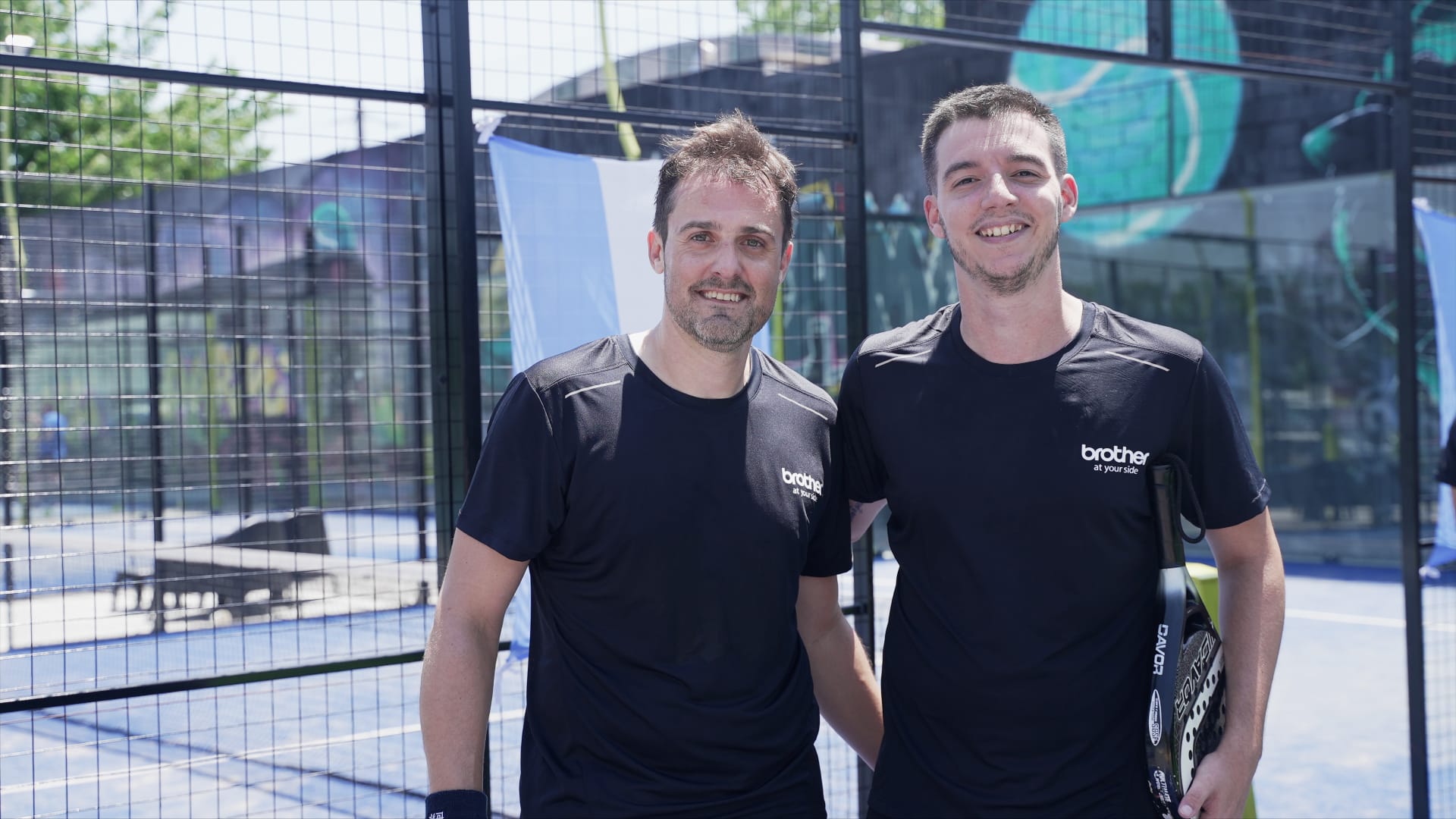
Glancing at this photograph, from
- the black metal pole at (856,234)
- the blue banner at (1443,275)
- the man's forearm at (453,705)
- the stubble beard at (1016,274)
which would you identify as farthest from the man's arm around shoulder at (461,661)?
the blue banner at (1443,275)

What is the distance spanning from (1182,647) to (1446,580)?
12.0m

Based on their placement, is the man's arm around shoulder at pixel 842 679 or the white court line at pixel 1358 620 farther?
the white court line at pixel 1358 620

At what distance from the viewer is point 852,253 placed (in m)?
3.94

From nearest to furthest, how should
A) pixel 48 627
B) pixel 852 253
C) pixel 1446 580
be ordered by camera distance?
pixel 852 253
pixel 48 627
pixel 1446 580

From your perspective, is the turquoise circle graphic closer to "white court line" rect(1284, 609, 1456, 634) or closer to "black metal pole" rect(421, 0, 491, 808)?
"white court line" rect(1284, 609, 1456, 634)

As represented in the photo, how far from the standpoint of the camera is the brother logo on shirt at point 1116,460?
2.54 m

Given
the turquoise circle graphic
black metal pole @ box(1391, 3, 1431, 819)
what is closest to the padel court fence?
the turquoise circle graphic

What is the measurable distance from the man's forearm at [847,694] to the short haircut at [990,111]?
41.7 inches

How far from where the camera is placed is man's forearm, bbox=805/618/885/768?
2.95 metres

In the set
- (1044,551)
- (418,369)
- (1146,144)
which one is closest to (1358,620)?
(1146,144)

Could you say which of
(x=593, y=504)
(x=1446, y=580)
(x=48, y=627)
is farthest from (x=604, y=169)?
(x=1446, y=580)

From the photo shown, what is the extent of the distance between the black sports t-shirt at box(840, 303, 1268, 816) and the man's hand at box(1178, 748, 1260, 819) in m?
0.10

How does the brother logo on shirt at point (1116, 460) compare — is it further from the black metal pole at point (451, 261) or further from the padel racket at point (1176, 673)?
the black metal pole at point (451, 261)

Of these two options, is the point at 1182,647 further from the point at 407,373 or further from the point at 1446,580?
the point at 407,373
